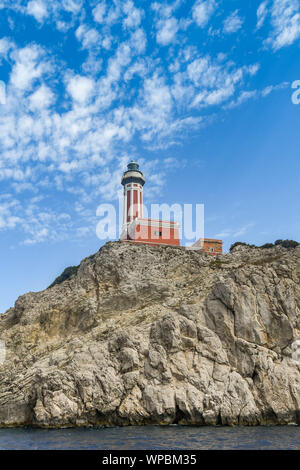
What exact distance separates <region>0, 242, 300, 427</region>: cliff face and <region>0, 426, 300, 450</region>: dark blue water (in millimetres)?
2557

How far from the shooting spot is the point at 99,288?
40688 mm

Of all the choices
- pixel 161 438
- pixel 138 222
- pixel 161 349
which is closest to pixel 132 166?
pixel 138 222

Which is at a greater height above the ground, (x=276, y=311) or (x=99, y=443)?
(x=276, y=311)

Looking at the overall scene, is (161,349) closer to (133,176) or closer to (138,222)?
(138,222)

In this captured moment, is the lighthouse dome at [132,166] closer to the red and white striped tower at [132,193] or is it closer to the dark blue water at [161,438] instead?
the red and white striped tower at [132,193]

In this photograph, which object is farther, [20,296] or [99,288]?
[20,296]

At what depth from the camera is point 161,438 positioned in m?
20.0

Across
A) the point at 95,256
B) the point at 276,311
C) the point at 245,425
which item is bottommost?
the point at 245,425

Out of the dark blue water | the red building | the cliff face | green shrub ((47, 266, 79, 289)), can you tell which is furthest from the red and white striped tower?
the dark blue water

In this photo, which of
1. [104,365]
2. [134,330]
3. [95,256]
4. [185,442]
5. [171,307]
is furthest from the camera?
[95,256]

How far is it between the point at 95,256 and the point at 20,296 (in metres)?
9.98

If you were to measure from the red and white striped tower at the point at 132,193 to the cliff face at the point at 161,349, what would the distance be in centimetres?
1572

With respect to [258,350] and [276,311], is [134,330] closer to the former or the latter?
[258,350]
